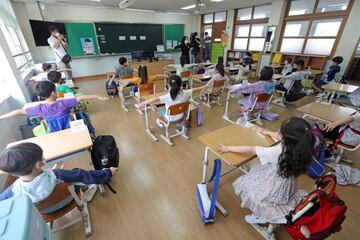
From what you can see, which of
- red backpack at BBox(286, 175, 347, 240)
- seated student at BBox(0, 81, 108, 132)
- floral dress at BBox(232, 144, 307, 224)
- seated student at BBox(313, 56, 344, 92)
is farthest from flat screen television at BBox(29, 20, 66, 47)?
seated student at BBox(313, 56, 344, 92)

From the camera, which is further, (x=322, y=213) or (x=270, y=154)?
(x=270, y=154)

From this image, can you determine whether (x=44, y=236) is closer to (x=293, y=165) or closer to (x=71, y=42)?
(x=293, y=165)

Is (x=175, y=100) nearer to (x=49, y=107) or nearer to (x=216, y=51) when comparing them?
(x=49, y=107)

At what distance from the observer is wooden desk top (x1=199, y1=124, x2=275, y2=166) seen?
1.43 metres

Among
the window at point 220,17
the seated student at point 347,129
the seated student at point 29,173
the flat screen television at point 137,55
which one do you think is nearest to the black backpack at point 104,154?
the seated student at point 29,173

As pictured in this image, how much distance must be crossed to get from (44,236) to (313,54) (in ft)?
25.3

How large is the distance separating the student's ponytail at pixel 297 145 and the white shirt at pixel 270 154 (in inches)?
1.8

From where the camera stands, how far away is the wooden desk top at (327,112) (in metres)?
2.17

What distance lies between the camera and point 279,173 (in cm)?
122

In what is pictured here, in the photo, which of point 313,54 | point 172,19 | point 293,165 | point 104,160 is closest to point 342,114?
point 293,165

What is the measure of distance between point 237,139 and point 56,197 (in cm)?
154

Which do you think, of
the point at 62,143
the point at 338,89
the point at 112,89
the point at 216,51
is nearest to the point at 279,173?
the point at 62,143

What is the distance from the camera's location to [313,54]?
5727 mm

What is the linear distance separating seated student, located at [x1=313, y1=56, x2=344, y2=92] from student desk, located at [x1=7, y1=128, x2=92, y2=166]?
625 cm
